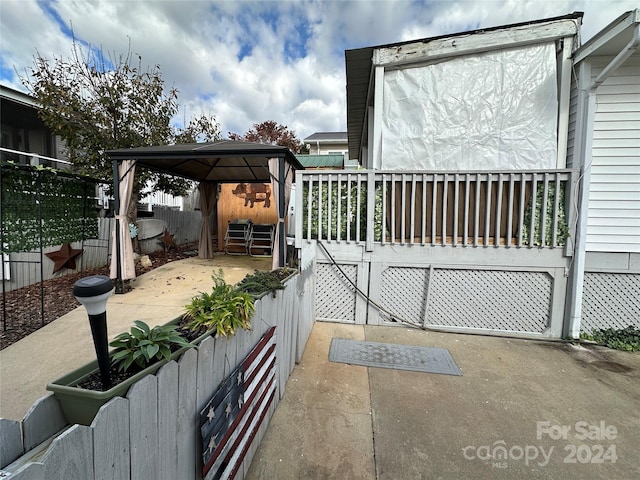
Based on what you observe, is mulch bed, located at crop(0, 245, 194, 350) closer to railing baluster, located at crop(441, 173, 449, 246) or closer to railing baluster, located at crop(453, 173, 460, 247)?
railing baluster, located at crop(441, 173, 449, 246)

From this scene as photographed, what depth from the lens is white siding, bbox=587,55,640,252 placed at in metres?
3.72

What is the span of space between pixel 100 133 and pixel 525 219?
28.1 ft

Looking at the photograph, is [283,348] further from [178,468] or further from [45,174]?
[45,174]

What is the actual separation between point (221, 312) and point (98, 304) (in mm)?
755

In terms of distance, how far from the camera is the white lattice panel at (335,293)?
433 centimetres

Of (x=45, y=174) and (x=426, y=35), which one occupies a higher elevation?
(x=426, y=35)

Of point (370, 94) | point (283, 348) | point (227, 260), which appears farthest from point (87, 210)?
point (370, 94)

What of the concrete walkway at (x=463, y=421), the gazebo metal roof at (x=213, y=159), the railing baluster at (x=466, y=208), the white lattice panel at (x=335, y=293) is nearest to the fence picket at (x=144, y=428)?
the concrete walkway at (x=463, y=421)

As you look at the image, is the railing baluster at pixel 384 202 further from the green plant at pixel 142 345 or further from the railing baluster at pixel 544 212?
the green plant at pixel 142 345

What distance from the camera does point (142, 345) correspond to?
115 cm

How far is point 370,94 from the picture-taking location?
6.13 m

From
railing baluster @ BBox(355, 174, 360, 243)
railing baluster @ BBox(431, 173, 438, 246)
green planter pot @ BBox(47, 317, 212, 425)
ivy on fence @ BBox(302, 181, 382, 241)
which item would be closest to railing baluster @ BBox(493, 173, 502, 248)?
railing baluster @ BBox(431, 173, 438, 246)

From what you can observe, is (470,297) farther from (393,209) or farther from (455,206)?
(393,209)

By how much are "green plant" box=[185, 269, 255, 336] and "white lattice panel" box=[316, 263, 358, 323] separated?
2584 mm
